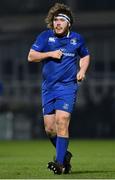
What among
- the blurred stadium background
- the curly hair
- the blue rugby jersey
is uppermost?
the curly hair

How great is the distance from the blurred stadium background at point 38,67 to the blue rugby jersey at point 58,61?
30.3 meters

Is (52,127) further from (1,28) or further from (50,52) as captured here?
(1,28)

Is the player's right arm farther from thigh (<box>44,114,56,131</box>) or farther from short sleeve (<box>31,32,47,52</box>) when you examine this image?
thigh (<box>44,114,56,131</box>)

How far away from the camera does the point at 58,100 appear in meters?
12.5

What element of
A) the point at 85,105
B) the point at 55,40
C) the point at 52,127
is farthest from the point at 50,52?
the point at 85,105

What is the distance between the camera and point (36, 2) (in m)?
48.3

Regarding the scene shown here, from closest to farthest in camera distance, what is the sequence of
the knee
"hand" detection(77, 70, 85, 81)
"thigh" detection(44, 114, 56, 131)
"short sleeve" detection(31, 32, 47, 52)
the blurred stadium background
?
"hand" detection(77, 70, 85, 81), "short sleeve" detection(31, 32, 47, 52), "thigh" detection(44, 114, 56, 131), the knee, the blurred stadium background

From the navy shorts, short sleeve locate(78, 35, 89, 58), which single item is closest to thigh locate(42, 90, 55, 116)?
the navy shorts

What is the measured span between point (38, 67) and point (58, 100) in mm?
37924

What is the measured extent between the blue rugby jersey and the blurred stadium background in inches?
1194

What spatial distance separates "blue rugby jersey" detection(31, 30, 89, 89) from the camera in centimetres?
1250

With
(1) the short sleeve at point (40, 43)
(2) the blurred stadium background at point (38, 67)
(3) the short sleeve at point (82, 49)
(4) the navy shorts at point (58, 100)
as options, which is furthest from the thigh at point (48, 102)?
(2) the blurred stadium background at point (38, 67)

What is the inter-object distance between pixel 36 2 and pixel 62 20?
36.0m

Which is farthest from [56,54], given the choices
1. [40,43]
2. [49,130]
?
[49,130]
